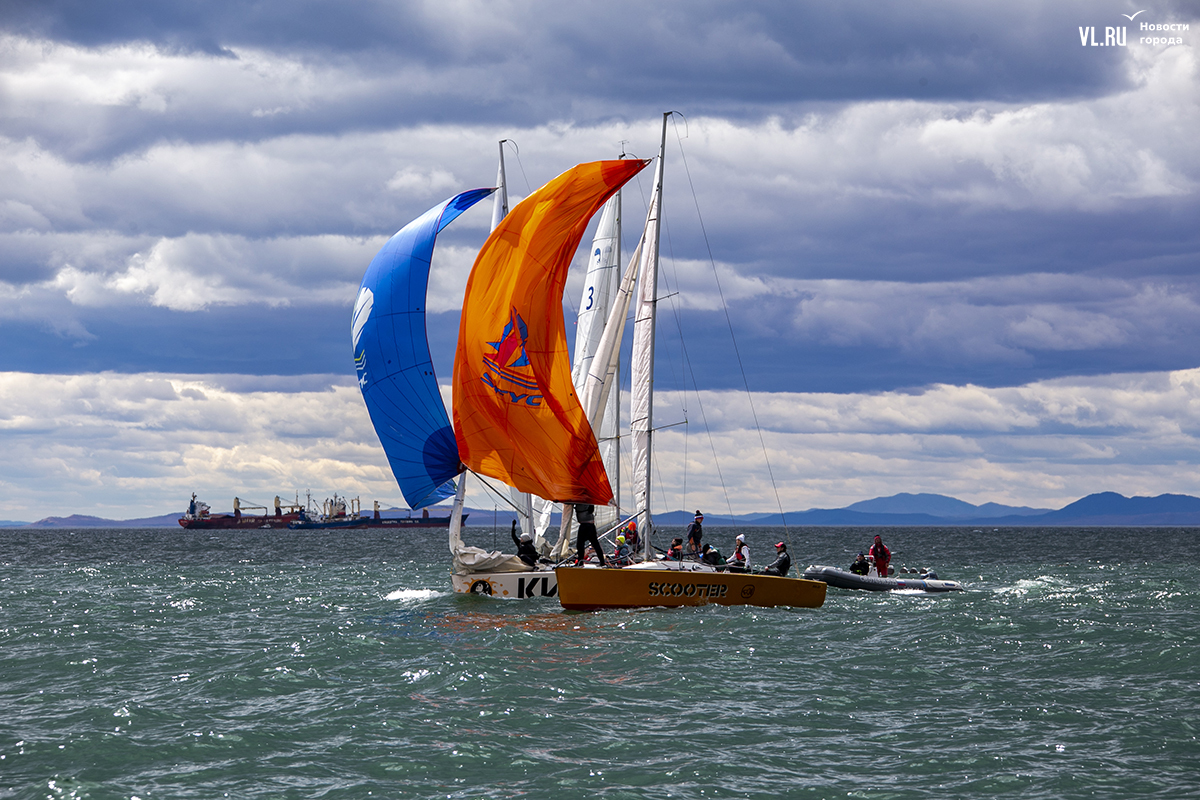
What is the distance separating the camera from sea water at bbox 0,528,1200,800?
38.7ft

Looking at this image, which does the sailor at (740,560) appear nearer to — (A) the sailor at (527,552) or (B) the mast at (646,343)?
(B) the mast at (646,343)

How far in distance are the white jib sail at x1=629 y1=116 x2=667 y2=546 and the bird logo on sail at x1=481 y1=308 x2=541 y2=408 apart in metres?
3.86

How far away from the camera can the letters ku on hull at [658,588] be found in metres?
24.0

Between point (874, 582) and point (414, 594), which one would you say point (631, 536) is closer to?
point (414, 594)

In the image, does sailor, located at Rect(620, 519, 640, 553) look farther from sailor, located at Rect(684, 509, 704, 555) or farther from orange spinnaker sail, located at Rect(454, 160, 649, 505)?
orange spinnaker sail, located at Rect(454, 160, 649, 505)

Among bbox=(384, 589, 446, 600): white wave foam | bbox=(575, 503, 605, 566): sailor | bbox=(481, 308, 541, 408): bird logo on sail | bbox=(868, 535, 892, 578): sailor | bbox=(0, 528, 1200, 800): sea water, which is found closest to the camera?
bbox=(0, 528, 1200, 800): sea water

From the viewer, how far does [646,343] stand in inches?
1118

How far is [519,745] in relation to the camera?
42.9 feet

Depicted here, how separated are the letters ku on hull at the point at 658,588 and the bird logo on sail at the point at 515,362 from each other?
442 cm

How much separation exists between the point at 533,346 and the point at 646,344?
162 inches

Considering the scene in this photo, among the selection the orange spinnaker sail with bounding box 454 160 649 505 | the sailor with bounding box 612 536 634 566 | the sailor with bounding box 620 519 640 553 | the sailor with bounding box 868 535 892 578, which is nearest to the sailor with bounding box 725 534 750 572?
the sailor with bounding box 612 536 634 566

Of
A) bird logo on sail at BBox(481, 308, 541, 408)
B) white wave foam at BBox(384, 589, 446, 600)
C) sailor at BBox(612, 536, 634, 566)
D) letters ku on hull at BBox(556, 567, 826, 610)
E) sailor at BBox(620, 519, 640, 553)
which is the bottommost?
white wave foam at BBox(384, 589, 446, 600)

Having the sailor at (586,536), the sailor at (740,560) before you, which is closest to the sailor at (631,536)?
the sailor at (740,560)

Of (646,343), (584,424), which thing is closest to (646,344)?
(646,343)
